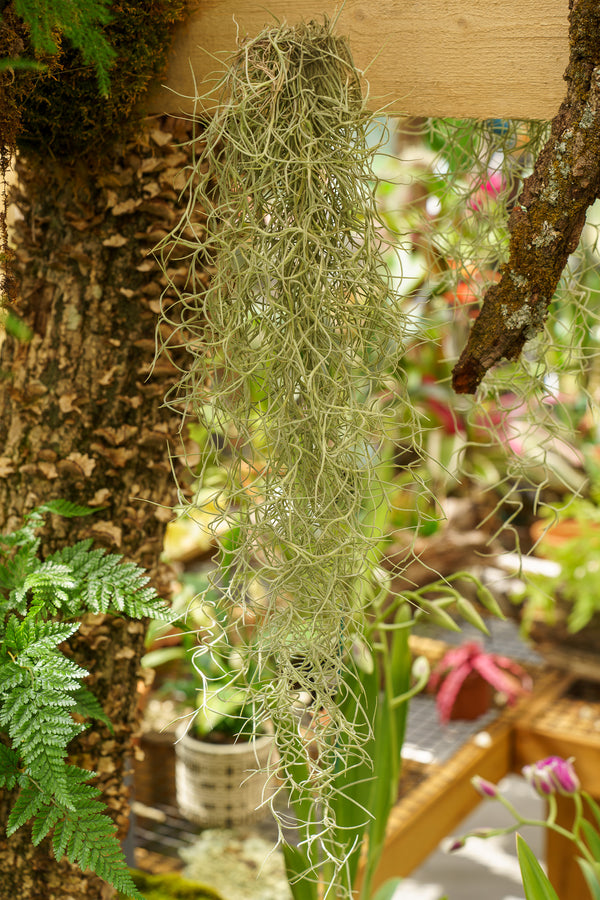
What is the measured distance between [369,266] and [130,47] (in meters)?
0.35

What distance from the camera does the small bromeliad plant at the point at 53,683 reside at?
751mm

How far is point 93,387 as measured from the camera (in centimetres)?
96

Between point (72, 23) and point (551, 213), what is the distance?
1.51 ft

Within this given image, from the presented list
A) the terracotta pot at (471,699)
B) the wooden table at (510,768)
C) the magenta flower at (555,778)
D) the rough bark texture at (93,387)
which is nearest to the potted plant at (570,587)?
the wooden table at (510,768)

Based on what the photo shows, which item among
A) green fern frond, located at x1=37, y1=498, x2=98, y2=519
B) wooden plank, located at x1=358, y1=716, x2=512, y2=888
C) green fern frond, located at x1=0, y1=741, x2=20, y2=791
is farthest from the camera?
wooden plank, located at x1=358, y1=716, x2=512, y2=888

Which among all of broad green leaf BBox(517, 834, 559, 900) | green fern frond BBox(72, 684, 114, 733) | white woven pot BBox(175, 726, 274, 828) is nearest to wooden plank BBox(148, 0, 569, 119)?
green fern frond BBox(72, 684, 114, 733)

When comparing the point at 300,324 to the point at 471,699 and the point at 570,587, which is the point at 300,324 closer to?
the point at 471,699

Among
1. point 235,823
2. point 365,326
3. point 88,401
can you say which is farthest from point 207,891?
point 365,326

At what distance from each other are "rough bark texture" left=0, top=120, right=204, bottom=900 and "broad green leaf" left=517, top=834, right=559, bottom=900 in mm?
489

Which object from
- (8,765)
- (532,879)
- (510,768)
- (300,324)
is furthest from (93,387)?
(510,768)

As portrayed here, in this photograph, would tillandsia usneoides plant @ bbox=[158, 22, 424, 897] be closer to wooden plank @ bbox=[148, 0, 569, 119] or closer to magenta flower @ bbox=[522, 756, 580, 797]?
wooden plank @ bbox=[148, 0, 569, 119]

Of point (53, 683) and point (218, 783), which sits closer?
point (53, 683)

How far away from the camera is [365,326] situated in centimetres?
85

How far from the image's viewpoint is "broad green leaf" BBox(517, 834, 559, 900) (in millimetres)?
951
